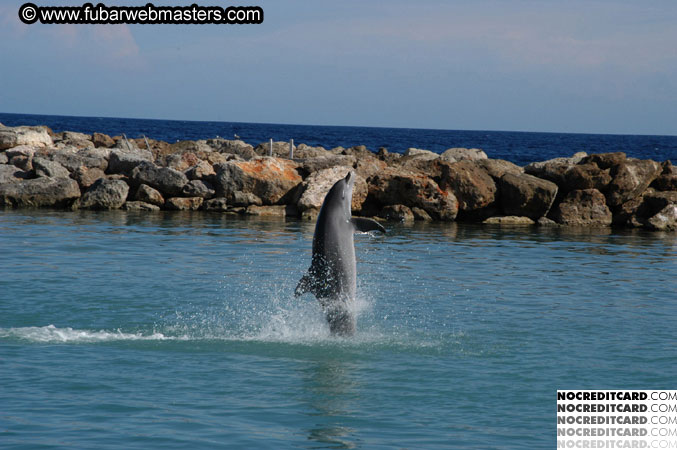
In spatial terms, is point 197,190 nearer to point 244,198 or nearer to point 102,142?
point 244,198

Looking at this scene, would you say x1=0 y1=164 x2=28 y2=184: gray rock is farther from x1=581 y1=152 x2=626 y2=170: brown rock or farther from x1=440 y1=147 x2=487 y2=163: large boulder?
x1=581 y1=152 x2=626 y2=170: brown rock

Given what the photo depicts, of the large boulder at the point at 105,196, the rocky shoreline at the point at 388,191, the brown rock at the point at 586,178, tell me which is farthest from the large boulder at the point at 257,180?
the brown rock at the point at 586,178

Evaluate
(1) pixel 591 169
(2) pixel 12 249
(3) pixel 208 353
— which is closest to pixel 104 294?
(3) pixel 208 353

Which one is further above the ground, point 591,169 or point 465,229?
point 591,169

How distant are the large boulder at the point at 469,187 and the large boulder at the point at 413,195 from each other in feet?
1.15

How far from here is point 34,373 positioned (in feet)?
31.0

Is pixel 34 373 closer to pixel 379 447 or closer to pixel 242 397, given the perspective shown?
pixel 242 397

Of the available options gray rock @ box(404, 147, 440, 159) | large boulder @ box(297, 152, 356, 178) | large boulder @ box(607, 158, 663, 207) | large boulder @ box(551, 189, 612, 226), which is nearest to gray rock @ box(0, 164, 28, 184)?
large boulder @ box(297, 152, 356, 178)

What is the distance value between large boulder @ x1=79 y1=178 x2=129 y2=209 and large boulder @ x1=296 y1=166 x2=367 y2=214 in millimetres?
6474

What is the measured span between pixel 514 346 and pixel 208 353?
4068 millimetres

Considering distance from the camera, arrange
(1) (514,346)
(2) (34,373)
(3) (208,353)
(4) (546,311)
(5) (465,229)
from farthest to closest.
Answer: (5) (465,229), (4) (546,311), (1) (514,346), (3) (208,353), (2) (34,373)

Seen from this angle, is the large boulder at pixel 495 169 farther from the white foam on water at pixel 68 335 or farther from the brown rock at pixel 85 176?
the white foam on water at pixel 68 335

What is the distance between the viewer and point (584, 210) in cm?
3027

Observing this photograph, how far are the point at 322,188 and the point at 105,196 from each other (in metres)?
7.78
